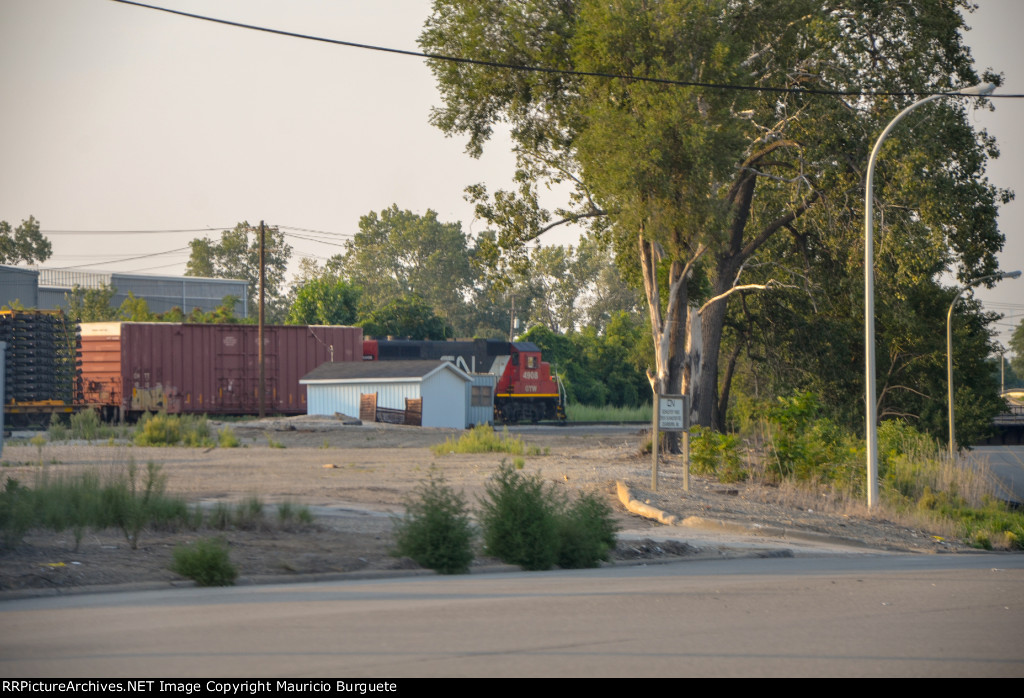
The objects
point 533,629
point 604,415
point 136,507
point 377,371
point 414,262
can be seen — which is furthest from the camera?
point 414,262

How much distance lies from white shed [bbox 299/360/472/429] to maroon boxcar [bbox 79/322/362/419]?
7.89 feet

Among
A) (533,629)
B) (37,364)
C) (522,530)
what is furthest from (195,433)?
(533,629)

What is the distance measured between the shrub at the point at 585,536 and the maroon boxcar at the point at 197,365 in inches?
1407

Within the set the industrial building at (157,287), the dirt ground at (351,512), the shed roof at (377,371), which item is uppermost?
the industrial building at (157,287)

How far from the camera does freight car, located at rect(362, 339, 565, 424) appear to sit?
2114 inches

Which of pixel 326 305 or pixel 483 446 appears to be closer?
pixel 483 446

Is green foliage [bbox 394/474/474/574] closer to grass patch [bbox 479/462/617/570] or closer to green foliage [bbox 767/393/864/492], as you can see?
grass patch [bbox 479/462/617/570]

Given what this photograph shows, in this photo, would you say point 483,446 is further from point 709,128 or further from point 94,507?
point 94,507

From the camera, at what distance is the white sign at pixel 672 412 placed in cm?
1938

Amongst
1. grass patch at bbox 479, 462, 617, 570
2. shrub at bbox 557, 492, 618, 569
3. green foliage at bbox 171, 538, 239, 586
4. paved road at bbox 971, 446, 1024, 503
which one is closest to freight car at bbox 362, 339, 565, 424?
paved road at bbox 971, 446, 1024, 503

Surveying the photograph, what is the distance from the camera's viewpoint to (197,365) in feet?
155

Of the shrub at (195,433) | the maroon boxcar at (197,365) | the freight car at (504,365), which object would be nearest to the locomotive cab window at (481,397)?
the freight car at (504,365)

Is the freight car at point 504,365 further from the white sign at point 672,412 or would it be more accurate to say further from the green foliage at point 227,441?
the white sign at point 672,412

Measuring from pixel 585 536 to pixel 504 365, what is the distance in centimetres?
4114
